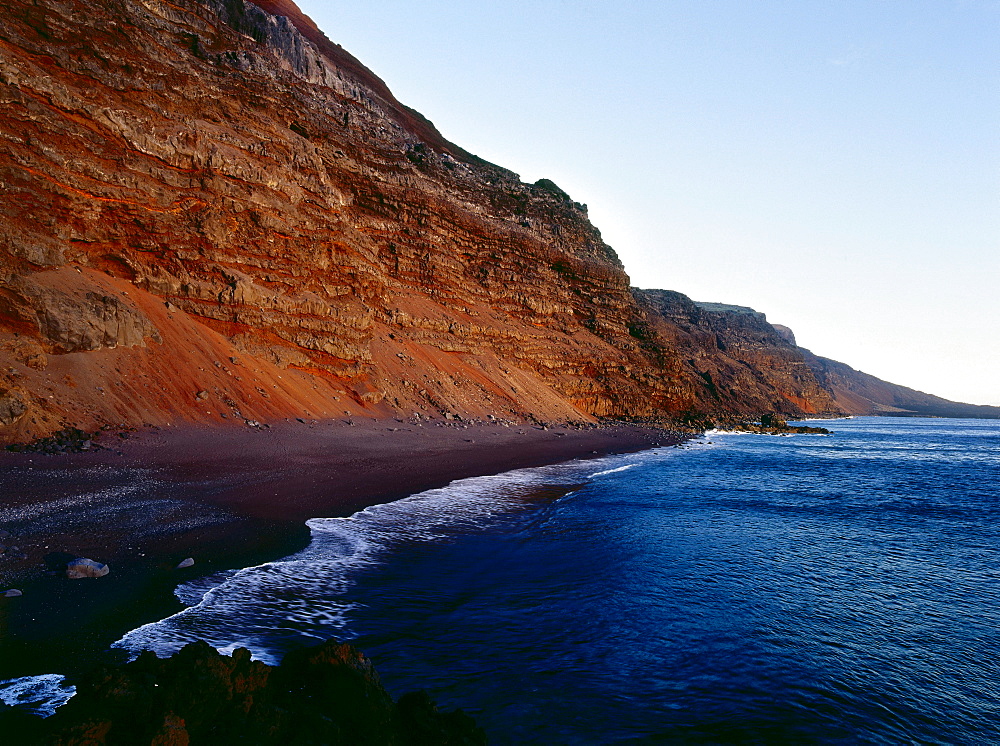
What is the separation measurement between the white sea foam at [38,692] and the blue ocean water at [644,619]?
3.56ft

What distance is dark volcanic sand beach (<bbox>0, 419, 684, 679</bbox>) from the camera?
266 inches

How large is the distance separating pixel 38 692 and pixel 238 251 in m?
30.0

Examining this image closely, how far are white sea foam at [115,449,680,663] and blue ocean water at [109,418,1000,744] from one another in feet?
0.14

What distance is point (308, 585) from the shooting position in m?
9.00

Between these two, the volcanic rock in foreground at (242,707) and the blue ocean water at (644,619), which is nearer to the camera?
the volcanic rock in foreground at (242,707)

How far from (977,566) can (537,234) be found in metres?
61.9

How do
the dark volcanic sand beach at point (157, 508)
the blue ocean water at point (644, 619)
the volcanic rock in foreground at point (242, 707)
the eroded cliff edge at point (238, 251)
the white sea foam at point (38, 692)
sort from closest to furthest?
the volcanic rock in foreground at point (242, 707)
the white sea foam at point (38, 692)
the blue ocean water at point (644, 619)
the dark volcanic sand beach at point (157, 508)
the eroded cliff edge at point (238, 251)

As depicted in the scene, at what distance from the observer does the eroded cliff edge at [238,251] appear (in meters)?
20.9

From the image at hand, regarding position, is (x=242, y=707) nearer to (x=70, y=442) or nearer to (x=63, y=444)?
(x=63, y=444)

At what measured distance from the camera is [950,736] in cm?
609

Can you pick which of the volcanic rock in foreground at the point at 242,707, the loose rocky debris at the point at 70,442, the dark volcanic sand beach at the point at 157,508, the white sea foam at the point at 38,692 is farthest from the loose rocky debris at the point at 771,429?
the white sea foam at the point at 38,692

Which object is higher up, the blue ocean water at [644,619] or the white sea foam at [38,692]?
the white sea foam at [38,692]

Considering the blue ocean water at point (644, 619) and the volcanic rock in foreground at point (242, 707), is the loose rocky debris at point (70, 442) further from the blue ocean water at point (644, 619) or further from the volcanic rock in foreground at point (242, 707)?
the volcanic rock in foreground at point (242, 707)

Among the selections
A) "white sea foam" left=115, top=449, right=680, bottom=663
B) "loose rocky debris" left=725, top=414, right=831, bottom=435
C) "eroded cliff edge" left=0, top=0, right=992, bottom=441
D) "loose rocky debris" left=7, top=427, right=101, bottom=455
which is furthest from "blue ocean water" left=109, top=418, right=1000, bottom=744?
"loose rocky debris" left=725, top=414, right=831, bottom=435
